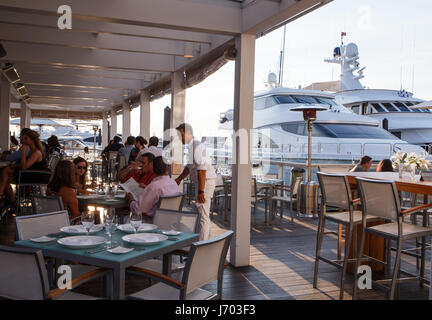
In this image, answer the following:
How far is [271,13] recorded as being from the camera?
4.18 m

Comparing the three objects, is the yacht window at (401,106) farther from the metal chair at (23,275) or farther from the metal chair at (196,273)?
the metal chair at (23,275)

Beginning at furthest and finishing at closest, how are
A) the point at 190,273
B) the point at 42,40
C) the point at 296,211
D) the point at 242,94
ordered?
the point at 296,211 < the point at 42,40 < the point at 242,94 < the point at 190,273

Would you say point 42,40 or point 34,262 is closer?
point 34,262

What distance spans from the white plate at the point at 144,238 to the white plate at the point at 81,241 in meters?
0.18

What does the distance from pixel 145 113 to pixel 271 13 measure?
24.7 ft

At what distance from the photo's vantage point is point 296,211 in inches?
336

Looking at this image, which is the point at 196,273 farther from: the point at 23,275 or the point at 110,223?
the point at 23,275

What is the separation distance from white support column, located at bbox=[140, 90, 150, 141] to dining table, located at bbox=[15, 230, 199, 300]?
28.1 ft

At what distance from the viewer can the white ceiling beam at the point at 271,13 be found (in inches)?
154

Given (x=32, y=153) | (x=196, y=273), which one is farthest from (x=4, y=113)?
(x=196, y=273)

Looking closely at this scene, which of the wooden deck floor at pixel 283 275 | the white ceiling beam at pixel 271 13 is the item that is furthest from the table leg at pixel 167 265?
the white ceiling beam at pixel 271 13
